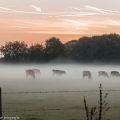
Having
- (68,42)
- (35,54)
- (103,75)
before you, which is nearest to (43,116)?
(103,75)

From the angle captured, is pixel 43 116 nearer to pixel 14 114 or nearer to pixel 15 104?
pixel 14 114

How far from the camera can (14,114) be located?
64.7 feet

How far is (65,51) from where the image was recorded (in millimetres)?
114625

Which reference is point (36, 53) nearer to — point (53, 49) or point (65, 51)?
point (53, 49)

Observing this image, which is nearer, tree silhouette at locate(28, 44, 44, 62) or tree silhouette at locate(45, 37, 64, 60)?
tree silhouette at locate(28, 44, 44, 62)

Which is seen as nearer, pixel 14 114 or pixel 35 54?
pixel 14 114

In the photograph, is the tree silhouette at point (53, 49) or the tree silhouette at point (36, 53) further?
the tree silhouette at point (53, 49)

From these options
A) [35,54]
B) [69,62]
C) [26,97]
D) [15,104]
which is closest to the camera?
[15,104]

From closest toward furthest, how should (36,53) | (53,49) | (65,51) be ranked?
(36,53)
(53,49)
(65,51)

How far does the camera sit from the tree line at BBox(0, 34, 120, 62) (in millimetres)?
110062

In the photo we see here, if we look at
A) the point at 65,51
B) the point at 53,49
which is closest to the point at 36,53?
the point at 53,49

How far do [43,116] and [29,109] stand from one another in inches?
91.0

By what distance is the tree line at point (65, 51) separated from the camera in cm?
11006

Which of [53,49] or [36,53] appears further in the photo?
[53,49]
